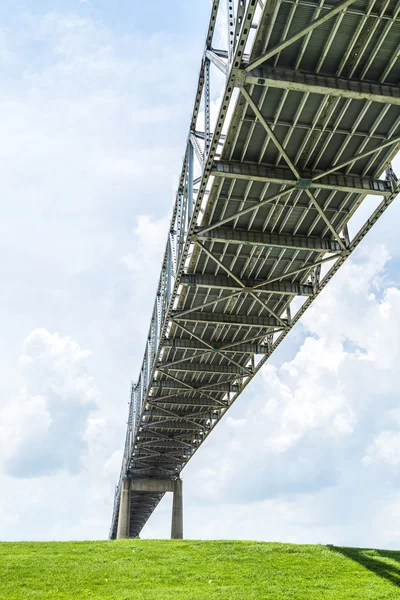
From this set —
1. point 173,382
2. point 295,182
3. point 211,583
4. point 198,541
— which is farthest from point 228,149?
point 173,382

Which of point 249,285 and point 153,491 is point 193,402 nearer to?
point 249,285

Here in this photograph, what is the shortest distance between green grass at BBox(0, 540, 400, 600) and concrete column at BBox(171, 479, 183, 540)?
33.5m

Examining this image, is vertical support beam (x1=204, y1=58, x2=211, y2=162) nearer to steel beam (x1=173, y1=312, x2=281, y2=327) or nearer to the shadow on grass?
steel beam (x1=173, y1=312, x2=281, y2=327)

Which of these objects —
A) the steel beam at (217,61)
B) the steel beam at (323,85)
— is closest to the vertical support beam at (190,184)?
the steel beam at (217,61)

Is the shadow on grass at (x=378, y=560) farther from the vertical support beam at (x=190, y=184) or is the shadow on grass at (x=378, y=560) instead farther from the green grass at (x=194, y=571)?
the vertical support beam at (x=190, y=184)

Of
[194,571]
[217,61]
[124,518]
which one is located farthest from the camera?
[124,518]

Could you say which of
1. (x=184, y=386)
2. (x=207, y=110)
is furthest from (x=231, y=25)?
(x=184, y=386)

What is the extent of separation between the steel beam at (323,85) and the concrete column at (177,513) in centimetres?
5095

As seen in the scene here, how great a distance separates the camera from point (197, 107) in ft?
80.2

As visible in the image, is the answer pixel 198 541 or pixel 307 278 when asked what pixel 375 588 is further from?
pixel 307 278

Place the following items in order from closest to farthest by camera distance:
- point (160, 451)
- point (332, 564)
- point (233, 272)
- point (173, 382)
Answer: point (332, 564) → point (233, 272) → point (173, 382) → point (160, 451)

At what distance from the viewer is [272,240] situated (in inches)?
1071

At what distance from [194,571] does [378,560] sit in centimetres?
850

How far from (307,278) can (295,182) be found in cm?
982
